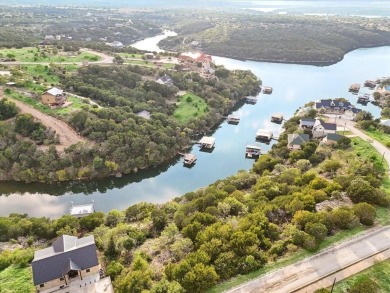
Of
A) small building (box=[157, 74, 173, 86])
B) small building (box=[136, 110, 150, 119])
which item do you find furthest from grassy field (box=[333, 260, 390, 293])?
small building (box=[157, 74, 173, 86])

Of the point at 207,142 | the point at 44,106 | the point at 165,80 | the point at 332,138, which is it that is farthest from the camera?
the point at 165,80

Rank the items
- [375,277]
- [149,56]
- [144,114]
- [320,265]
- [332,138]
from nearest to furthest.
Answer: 1. [375,277]
2. [320,265]
3. [332,138]
4. [144,114]
5. [149,56]

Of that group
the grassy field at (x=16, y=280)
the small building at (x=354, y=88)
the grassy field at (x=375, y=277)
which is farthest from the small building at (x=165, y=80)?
the grassy field at (x=375, y=277)

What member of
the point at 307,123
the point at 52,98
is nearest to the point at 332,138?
the point at 307,123

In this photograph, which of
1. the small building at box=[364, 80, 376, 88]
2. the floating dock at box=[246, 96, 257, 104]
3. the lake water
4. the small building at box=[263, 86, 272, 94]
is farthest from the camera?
the small building at box=[364, 80, 376, 88]

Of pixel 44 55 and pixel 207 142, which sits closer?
pixel 207 142

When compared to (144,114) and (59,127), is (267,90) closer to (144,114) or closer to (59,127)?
(144,114)

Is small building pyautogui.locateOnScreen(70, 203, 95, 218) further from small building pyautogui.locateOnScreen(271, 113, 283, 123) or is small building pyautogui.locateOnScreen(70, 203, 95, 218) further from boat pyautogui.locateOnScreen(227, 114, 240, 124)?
small building pyautogui.locateOnScreen(271, 113, 283, 123)

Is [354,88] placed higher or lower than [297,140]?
lower
